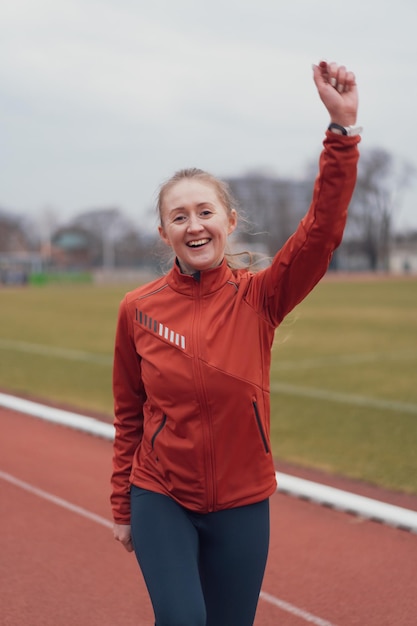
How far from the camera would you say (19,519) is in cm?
534

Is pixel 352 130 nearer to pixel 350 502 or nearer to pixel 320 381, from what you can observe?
pixel 350 502

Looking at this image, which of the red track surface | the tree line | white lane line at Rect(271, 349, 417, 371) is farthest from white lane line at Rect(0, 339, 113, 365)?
the tree line

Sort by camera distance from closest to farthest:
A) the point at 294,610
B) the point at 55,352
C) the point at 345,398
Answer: the point at 294,610 < the point at 345,398 < the point at 55,352

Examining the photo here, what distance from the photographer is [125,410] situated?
2.69 meters

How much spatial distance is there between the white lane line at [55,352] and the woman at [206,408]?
12.3m

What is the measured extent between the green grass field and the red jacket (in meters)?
0.34

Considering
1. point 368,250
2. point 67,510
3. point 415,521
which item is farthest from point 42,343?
point 368,250

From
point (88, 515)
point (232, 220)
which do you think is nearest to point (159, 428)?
point (232, 220)

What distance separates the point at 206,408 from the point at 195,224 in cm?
58

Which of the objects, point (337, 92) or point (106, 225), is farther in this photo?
point (106, 225)

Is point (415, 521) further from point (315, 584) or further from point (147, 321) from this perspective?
point (147, 321)

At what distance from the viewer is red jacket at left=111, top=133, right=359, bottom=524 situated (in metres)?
2.42

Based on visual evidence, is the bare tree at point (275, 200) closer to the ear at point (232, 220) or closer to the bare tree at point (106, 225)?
the bare tree at point (106, 225)

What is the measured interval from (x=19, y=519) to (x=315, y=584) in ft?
6.91
